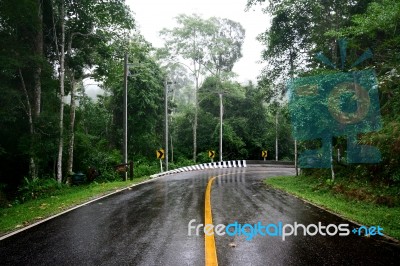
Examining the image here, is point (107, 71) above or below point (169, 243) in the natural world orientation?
above

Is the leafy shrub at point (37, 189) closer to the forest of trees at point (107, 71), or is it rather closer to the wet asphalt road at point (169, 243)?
the forest of trees at point (107, 71)

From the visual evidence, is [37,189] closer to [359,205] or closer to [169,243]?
[169,243]

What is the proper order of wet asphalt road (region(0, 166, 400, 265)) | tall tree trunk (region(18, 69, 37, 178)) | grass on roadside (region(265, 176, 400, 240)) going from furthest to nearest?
tall tree trunk (region(18, 69, 37, 178)), grass on roadside (region(265, 176, 400, 240)), wet asphalt road (region(0, 166, 400, 265))

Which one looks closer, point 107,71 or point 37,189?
point 37,189

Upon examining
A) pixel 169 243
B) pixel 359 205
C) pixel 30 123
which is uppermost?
pixel 30 123

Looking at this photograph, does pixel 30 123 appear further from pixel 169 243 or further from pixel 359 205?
pixel 359 205

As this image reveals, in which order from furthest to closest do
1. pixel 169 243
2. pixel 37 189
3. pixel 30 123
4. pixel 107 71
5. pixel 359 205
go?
pixel 107 71 → pixel 30 123 → pixel 37 189 → pixel 359 205 → pixel 169 243

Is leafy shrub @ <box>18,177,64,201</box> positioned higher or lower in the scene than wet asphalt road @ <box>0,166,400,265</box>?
lower

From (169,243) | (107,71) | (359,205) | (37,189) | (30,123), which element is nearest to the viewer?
(169,243)

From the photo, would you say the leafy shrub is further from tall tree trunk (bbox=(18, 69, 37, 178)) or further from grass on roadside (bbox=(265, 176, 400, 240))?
grass on roadside (bbox=(265, 176, 400, 240))

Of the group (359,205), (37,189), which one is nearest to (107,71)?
(37,189)

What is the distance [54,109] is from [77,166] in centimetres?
442

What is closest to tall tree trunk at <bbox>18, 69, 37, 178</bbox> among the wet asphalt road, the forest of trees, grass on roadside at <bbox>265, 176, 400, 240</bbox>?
the forest of trees

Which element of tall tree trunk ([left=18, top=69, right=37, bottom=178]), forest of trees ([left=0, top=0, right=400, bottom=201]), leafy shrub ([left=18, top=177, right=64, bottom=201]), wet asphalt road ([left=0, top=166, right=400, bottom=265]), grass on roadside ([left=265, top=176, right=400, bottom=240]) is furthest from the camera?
tall tree trunk ([left=18, top=69, right=37, bottom=178])
